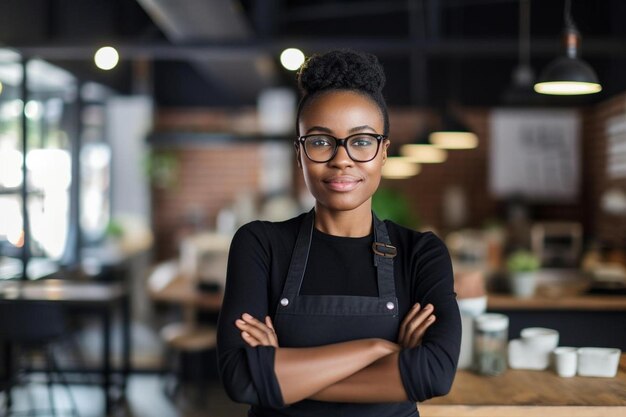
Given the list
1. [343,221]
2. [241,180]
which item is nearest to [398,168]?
[241,180]

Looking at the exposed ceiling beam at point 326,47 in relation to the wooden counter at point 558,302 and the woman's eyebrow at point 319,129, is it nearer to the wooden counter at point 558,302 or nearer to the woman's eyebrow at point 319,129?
the wooden counter at point 558,302

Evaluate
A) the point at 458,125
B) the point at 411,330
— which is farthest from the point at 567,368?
the point at 458,125

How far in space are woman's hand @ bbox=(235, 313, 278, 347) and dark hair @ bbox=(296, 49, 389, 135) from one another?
1.40ft

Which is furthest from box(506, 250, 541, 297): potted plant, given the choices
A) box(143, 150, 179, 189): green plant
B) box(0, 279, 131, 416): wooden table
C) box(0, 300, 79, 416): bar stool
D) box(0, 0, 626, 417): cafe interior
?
box(143, 150, 179, 189): green plant

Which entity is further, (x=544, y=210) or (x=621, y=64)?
(x=544, y=210)

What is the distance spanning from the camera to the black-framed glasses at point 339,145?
65.1 inches

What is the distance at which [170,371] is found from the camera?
650 cm

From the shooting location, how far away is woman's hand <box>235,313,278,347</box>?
5.38 feet

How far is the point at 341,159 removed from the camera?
1.64 m

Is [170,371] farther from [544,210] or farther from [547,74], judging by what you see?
[544,210]

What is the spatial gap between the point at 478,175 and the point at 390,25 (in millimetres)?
2491

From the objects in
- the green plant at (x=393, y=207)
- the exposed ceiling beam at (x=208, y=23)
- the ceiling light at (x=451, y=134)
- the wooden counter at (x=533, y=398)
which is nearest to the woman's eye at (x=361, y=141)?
the wooden counter at (x=533, y=398)

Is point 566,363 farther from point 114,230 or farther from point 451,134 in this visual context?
point 114,230

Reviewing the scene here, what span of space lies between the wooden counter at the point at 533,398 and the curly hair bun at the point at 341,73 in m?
1.00
